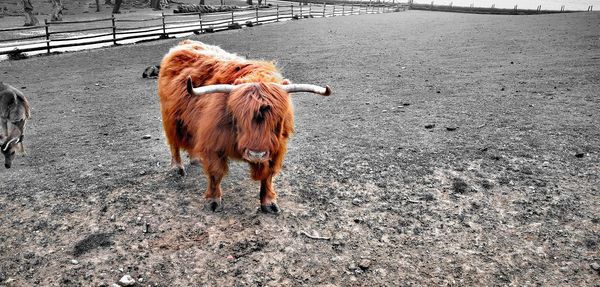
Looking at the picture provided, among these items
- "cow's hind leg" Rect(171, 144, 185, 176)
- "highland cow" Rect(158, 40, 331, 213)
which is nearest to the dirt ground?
"cow's hind leg" Rect(171, 144, 185, 176)

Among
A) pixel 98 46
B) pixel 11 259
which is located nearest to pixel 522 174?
pixel 11 259

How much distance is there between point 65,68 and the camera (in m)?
12.7

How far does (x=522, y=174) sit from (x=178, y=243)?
159 inches

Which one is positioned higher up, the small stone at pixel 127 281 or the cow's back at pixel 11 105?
the cow's back at pixel 11 105

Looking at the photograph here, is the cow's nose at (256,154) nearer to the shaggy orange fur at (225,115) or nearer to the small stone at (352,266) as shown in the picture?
the shaggy orange fur at (225,115)

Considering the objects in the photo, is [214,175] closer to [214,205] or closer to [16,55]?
[214,205]

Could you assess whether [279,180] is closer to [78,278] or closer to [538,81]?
[78,278]

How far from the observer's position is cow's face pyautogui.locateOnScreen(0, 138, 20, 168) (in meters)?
5.18

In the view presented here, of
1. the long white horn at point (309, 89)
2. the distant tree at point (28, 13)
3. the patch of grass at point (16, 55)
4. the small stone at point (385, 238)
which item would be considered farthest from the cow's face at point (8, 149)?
the distant tree at point (28, 13)

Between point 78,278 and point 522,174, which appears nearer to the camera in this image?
point 78,278

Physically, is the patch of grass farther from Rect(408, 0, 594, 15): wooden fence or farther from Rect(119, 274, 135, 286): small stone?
Rect(408, 0, 594, 15): wooden fence

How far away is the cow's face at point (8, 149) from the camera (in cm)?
518

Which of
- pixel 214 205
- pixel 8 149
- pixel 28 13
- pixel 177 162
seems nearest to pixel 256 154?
pixel 214 205

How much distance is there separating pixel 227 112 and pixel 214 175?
0.72m
